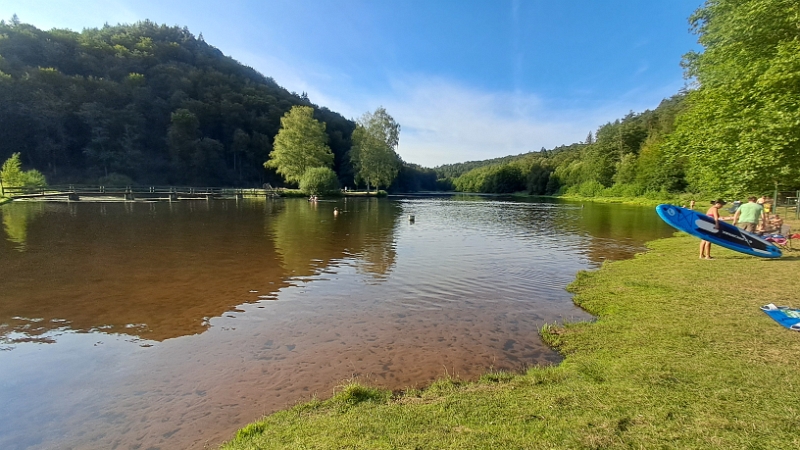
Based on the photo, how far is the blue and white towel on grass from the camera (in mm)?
6426

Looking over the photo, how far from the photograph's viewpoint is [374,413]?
4.42 m

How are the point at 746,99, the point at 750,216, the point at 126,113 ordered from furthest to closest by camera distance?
the point at 126,113, the point at 746,99, the point at 750,216

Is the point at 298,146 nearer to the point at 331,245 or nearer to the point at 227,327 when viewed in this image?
the point at 331,245

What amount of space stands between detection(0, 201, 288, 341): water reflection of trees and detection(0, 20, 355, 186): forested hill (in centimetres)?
6602

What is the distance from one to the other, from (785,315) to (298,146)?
236ft

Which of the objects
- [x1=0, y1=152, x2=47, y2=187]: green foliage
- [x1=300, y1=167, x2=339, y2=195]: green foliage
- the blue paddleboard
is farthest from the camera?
[x1=300, y1=167, x2=339, y2=195]: green foliage

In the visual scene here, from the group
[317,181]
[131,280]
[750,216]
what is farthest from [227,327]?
[317,181]

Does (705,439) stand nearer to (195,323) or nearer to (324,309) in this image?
(324,309)

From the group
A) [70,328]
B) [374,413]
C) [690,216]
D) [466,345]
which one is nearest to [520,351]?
[466,345]

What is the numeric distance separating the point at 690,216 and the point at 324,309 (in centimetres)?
1295

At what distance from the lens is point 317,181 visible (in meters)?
64.2

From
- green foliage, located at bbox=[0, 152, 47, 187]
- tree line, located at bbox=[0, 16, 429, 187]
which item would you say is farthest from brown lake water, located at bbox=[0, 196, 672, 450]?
tree line, located at bbox=[0, 16, 429, 187]

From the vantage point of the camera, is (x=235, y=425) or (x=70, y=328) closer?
(x=235, y=425)

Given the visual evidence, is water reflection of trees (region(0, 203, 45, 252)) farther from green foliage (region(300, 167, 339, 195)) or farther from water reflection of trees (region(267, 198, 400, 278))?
green foliage (region(300, 167, 339, 195))
